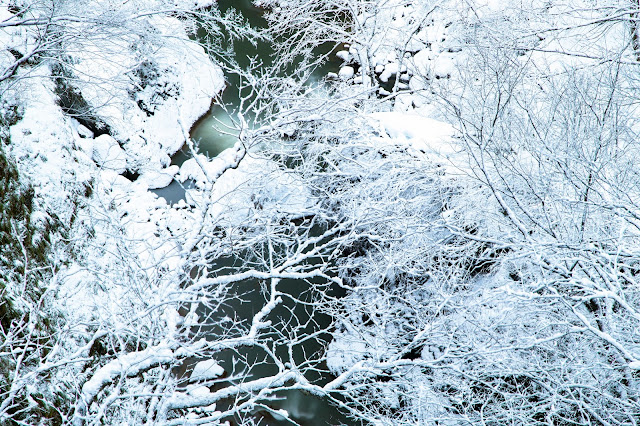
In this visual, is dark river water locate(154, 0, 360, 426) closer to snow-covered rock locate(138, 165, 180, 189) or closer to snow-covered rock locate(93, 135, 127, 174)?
snow-covered rock locate(138, 165, 180, 189)

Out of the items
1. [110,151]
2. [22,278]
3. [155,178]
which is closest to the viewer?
[22,278]

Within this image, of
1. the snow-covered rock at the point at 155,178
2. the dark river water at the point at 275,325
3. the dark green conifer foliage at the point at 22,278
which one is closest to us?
the dark green conifer foliage at the point at 22,278

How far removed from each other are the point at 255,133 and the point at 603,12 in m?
4.97

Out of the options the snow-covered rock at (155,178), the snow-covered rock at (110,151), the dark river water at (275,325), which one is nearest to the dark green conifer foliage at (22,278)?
the dark river water at (275,325)

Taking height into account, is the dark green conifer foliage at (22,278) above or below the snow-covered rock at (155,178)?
above

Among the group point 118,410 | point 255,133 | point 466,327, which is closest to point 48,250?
point 118,410

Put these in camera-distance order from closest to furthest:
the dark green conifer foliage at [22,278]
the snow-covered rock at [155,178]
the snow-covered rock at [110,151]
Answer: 1. the dark green conifer foliage at [22,278]
2. the snow-covered rock at [110,151]
3. the snow-covered rock at [155,178]

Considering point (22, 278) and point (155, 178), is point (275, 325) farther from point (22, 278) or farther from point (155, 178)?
point (155, 178)

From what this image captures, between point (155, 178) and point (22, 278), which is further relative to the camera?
point (155, 178)

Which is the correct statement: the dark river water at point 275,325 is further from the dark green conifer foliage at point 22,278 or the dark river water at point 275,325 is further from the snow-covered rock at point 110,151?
the dark green conifer foliage at point 22,278

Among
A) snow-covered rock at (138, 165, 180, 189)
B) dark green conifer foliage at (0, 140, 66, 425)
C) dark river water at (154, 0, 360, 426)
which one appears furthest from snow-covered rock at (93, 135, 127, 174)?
dark green conifer foliage at (0, 140, 66, 425)

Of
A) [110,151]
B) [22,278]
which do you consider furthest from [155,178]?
[22,278]

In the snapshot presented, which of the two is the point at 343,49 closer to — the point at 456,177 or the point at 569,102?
the point at 456,177

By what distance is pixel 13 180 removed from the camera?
712 centimetres
